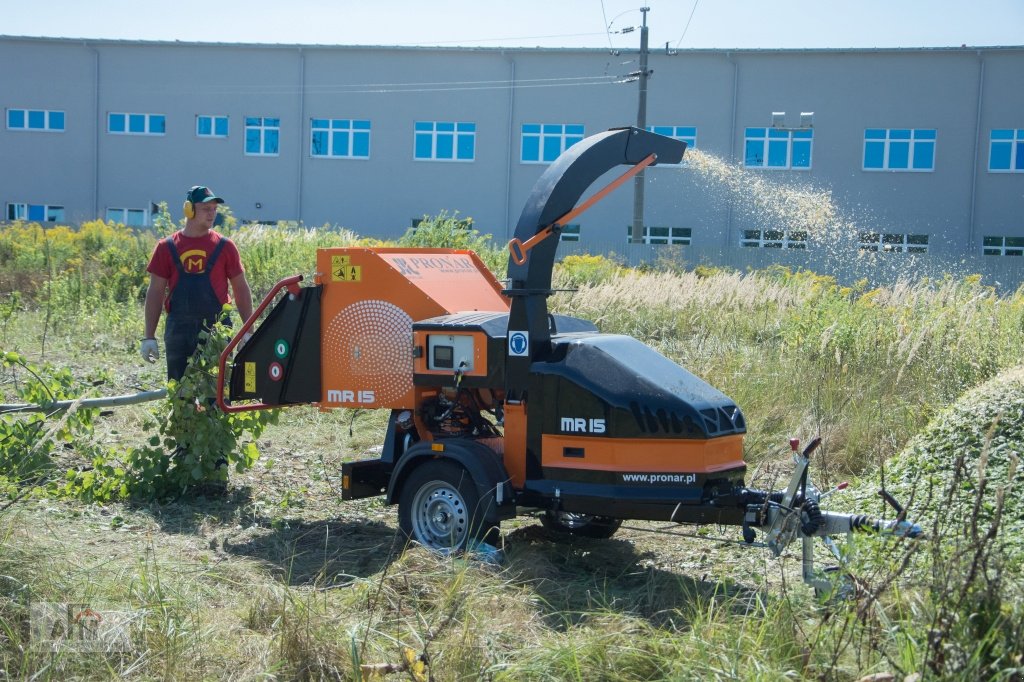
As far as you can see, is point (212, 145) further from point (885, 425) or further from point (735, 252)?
point (885, 425)

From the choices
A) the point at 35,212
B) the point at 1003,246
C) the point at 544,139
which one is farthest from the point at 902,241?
the point at 35,212

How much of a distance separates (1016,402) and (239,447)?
466 cm

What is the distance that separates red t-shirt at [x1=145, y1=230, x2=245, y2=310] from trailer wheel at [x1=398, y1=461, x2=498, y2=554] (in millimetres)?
2207

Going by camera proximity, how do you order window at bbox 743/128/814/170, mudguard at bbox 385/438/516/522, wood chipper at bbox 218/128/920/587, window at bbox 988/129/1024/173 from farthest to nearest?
window at bbox 743/128/814/170 < window at bbox 988/129/1024/173 < mudguard at bbox 385/438/516/522 < wood chipper at bbox 218/128/920/587

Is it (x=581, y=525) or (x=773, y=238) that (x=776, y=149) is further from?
(x=581, y=525)

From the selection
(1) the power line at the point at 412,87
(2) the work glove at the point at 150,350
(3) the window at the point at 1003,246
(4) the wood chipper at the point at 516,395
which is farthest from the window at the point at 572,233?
(4) the wood chipper at the point at 516,395

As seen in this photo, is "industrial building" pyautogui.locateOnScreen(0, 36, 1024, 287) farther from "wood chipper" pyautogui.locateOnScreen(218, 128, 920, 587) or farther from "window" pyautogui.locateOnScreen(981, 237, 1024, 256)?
"wood chipper" pyautogui.locateOnScreen(218, 128, 920, 587)

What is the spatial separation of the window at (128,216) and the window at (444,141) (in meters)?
9.58

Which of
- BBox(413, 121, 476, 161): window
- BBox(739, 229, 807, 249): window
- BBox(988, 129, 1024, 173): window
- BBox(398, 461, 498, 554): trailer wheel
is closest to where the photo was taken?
BBox(398, 461, 498, 554): trailer wheel

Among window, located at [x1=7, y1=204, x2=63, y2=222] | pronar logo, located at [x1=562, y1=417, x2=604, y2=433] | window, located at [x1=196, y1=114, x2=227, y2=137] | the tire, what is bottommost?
the tire

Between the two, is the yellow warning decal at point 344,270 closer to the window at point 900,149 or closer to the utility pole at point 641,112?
the utility pole at point 641,112

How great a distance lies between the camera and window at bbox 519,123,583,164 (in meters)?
35.8

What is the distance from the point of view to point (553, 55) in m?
35.7

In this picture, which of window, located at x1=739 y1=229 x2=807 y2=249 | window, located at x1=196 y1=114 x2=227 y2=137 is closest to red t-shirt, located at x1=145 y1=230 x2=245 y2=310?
window, located at x1=739 y1=229 x2=807 y2=249
